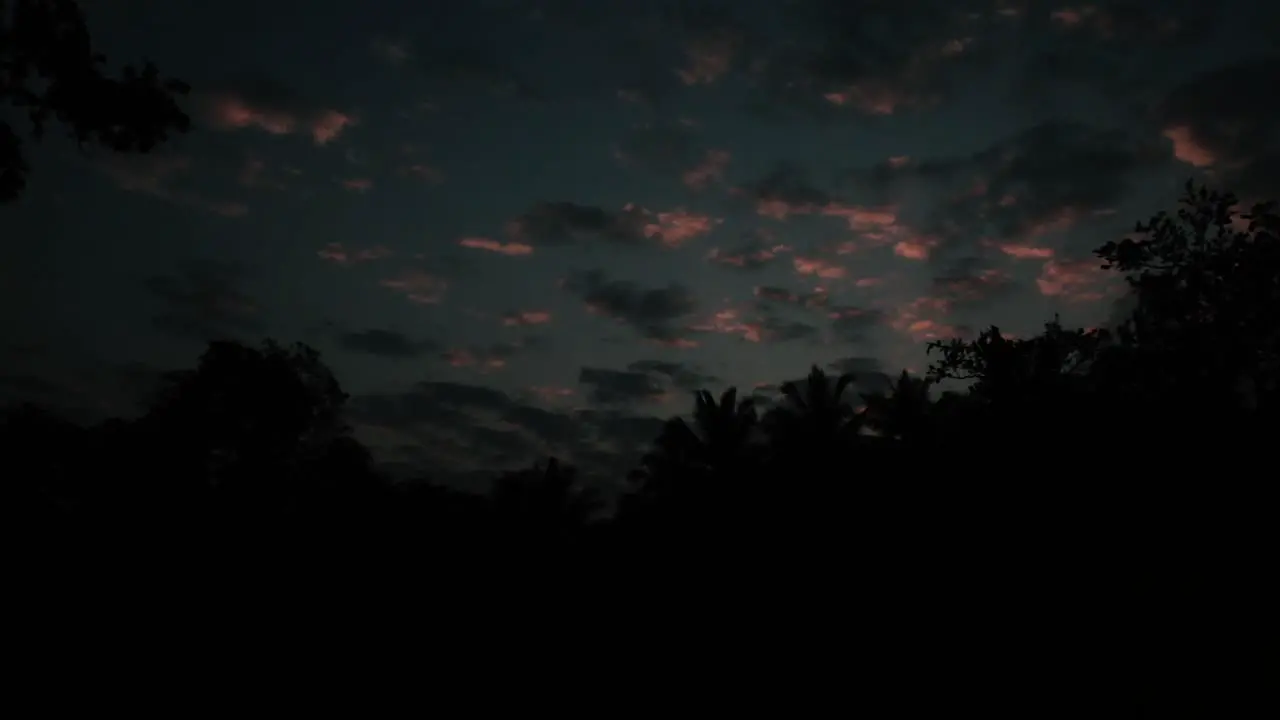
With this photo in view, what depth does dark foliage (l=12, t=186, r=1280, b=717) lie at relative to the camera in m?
8.76

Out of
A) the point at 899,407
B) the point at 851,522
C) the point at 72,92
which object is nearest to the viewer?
the point at 72,92

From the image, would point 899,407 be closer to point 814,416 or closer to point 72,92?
point 814,416

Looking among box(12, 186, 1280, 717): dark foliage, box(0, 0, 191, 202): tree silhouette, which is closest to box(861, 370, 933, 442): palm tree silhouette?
box(12, 186, 1280, 717): dark foliage

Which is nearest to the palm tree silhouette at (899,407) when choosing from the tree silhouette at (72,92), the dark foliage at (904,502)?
the dark foliage at (904,502)

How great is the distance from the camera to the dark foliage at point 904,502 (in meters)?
8.76

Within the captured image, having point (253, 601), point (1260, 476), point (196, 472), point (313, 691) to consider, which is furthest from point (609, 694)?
point (196, 472)

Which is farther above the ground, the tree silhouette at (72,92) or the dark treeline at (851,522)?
the tree silhouette at (72,92)

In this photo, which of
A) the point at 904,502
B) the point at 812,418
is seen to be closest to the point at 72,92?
the point at 904,502

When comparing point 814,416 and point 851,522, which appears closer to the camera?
point 851,522

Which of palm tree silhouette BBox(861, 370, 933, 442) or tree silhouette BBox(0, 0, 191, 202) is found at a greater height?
tree silhouette BBox(0, 0, 191, 202)

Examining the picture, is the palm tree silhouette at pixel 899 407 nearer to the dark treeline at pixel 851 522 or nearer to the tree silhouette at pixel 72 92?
the dark treeline at pixel 851 522

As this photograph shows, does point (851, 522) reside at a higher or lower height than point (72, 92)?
lower

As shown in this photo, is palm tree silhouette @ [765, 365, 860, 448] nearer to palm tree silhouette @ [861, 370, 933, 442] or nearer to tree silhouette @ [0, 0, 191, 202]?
palm tree silhouette @ [861, 370, 933, 442]

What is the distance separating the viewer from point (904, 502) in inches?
525
